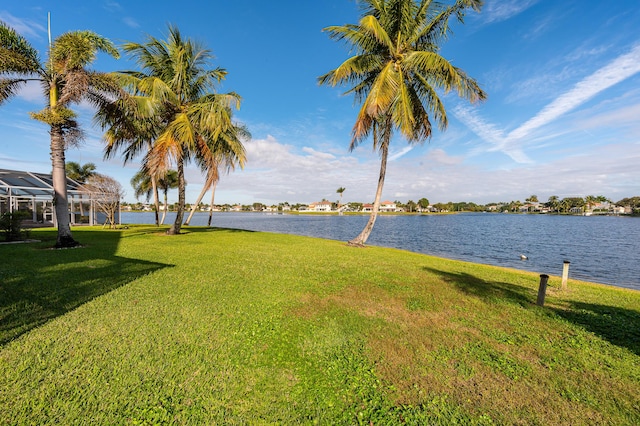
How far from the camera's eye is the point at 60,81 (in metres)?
11.0

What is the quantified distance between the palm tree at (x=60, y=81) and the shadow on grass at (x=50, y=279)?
2295 millimetres

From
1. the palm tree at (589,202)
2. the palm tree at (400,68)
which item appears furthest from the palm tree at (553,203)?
the palm tree at (400,68)

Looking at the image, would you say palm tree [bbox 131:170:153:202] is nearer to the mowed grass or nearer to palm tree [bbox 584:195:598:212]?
the mowed grass

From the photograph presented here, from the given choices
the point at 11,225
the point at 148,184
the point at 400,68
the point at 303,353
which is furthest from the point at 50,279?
the point at 148,184

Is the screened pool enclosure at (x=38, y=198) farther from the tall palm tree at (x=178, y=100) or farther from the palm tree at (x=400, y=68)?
the palm tree at (x=400, y=68)

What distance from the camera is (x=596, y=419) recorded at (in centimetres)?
265

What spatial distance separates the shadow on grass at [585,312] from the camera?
4563 mm

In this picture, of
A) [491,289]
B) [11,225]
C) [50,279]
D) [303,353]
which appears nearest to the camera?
[303,353]

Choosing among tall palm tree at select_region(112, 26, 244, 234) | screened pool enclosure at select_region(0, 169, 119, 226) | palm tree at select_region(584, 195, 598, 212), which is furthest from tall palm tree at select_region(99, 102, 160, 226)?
palm tree at select_region(584, 195, 598, 212)

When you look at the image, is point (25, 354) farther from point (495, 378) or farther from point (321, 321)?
point (495, 378)

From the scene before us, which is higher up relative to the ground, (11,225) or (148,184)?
(148,184)

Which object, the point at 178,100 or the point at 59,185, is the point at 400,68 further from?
the point at 59,185

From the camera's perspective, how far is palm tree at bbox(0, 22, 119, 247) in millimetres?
10102

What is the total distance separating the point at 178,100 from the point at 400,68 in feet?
41.5
